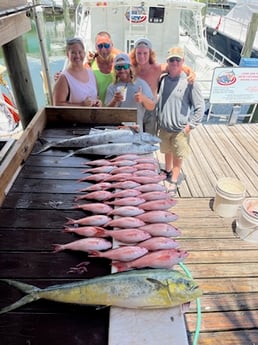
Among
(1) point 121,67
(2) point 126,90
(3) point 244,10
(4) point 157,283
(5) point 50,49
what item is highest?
(1) point 121,67

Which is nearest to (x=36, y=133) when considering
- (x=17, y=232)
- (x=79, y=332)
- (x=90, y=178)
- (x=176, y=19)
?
(x=90, y=178)

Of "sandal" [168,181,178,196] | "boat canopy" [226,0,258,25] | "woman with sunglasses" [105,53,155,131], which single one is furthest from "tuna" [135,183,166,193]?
"boat canopy" [226,0,258,25]

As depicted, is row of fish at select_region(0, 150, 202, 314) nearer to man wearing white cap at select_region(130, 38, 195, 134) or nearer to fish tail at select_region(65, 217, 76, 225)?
fish tail at select_region(65, 217, 76, 225)

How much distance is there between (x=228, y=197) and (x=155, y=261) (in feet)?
7.96

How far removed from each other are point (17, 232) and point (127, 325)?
0.83m

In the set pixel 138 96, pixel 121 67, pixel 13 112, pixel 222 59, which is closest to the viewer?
pixel 121 67

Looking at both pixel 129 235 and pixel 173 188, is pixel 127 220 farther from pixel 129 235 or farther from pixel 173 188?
pixel 173 188

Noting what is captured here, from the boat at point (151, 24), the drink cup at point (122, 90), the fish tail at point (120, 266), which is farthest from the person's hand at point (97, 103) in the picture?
the boat at point (151, 24)

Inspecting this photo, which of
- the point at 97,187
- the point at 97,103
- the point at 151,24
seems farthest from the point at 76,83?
the point at 151,24

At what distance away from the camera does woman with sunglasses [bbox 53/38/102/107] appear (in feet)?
9.53

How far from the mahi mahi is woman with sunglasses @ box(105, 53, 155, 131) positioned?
0.62 meters

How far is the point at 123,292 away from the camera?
127 centimetres

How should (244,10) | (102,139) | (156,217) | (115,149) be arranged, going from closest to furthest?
(156,217) < (115,149) < (102,139) < (244,10)

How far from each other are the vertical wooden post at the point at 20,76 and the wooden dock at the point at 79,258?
934 mm
